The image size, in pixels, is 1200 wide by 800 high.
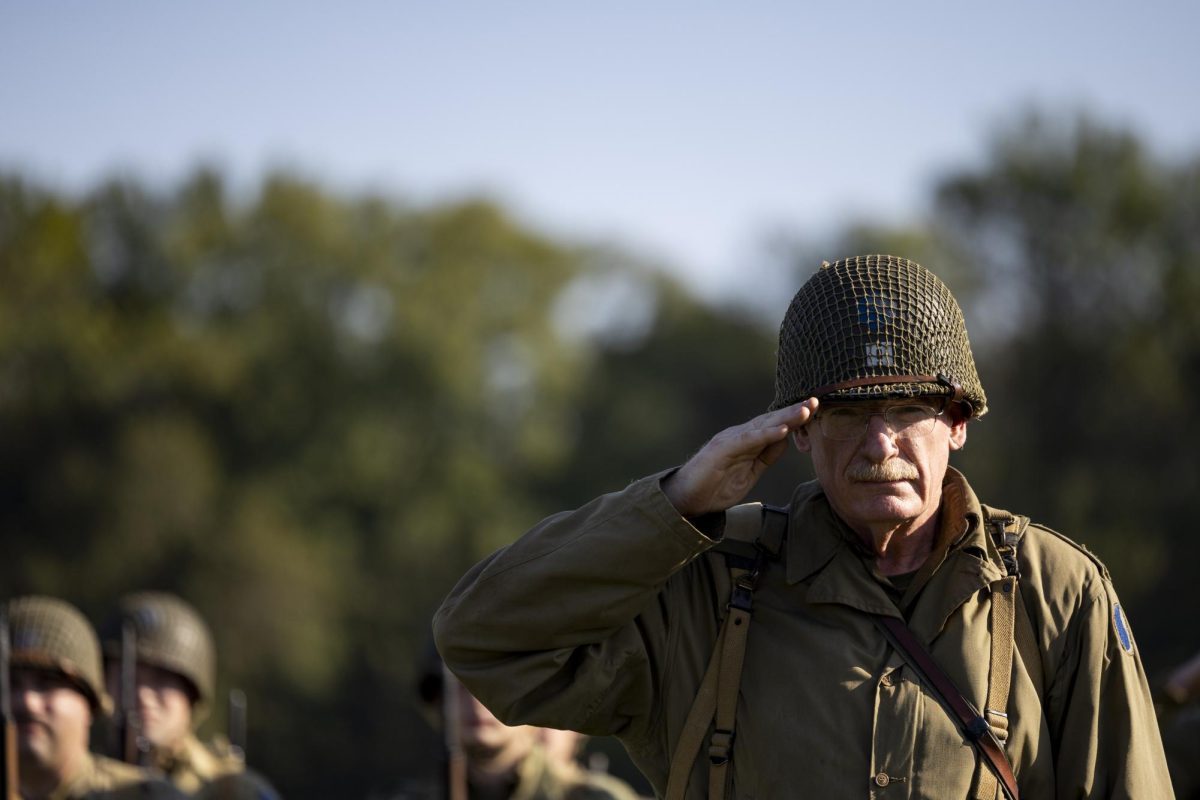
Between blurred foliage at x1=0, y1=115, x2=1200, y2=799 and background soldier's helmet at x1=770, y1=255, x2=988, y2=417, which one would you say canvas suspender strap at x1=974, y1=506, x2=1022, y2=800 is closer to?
background soldier's helmet at x1=770, y1=255, x2=988, y2=417

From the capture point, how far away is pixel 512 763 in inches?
328

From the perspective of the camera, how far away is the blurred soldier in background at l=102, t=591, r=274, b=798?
31.6 ft

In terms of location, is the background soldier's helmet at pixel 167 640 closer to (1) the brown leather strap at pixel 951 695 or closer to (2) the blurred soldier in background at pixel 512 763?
(2) the blurred soldier in background at pixel 512 763

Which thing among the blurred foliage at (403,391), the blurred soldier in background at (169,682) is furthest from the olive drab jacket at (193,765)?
the blurred foliage at (403,391)

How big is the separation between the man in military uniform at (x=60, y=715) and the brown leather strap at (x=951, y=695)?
455 centimetres

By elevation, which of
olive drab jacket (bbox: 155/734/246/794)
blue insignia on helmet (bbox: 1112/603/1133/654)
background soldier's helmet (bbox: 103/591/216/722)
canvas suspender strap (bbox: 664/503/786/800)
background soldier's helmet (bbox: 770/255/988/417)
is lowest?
olive drab jacket (bbox: 155/734/246/794)

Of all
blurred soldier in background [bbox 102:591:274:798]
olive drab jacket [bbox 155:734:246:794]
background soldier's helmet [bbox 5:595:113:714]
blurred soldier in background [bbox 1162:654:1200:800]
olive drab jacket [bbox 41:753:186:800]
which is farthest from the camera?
blurred soldier in background [bbox 102:591:274:798]

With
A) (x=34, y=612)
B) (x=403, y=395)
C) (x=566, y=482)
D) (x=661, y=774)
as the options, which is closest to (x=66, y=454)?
(x=403, y=395)

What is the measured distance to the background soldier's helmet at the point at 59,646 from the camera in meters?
8.27

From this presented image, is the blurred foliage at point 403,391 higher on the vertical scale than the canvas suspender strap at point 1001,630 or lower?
lower

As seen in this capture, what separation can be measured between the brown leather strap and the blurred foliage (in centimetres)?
2350

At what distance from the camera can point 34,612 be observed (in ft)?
28.7

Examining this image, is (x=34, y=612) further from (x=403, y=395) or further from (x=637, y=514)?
(x=403, y=395)

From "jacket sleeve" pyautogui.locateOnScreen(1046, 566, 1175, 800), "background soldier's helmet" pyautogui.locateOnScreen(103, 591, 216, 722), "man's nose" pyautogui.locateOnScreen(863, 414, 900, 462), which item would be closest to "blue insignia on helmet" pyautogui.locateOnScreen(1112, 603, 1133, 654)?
"jacket sleeve" pyautogui.locateOnScreen(1046, 566, 1175, 800)
